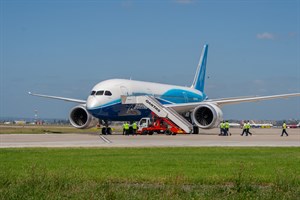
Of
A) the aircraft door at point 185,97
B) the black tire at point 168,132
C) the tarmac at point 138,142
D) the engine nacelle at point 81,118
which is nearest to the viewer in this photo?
the tarmac at point 138,142

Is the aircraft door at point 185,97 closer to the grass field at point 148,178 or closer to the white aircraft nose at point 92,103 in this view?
the white aircraft nose at point 92,103

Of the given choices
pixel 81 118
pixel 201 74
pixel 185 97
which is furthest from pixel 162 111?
pixel 201 74

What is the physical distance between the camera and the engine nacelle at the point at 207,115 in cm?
5122

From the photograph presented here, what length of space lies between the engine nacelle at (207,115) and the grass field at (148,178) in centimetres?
2963

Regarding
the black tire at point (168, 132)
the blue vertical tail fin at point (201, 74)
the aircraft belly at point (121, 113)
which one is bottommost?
the black tire at point (168, 132)

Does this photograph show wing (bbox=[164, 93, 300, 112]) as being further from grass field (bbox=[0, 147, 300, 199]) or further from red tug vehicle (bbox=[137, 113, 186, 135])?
grass field (bbox=[0, 147, 300, 199])

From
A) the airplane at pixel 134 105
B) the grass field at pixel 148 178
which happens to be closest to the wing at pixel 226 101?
the airplane at pixel 134 105

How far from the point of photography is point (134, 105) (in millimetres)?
51188

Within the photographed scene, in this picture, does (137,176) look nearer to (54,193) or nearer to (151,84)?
(54,193)

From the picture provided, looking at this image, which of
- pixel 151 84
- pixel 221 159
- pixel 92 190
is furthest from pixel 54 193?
pixel 151 84

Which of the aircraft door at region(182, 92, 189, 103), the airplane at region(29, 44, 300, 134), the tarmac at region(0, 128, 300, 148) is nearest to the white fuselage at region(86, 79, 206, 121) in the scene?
the airplane at region(29, 44, 300, 134)

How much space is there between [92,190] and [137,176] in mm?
3689

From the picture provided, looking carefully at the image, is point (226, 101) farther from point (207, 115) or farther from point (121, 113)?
point (121, 113)

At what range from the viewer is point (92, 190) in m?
11.2
